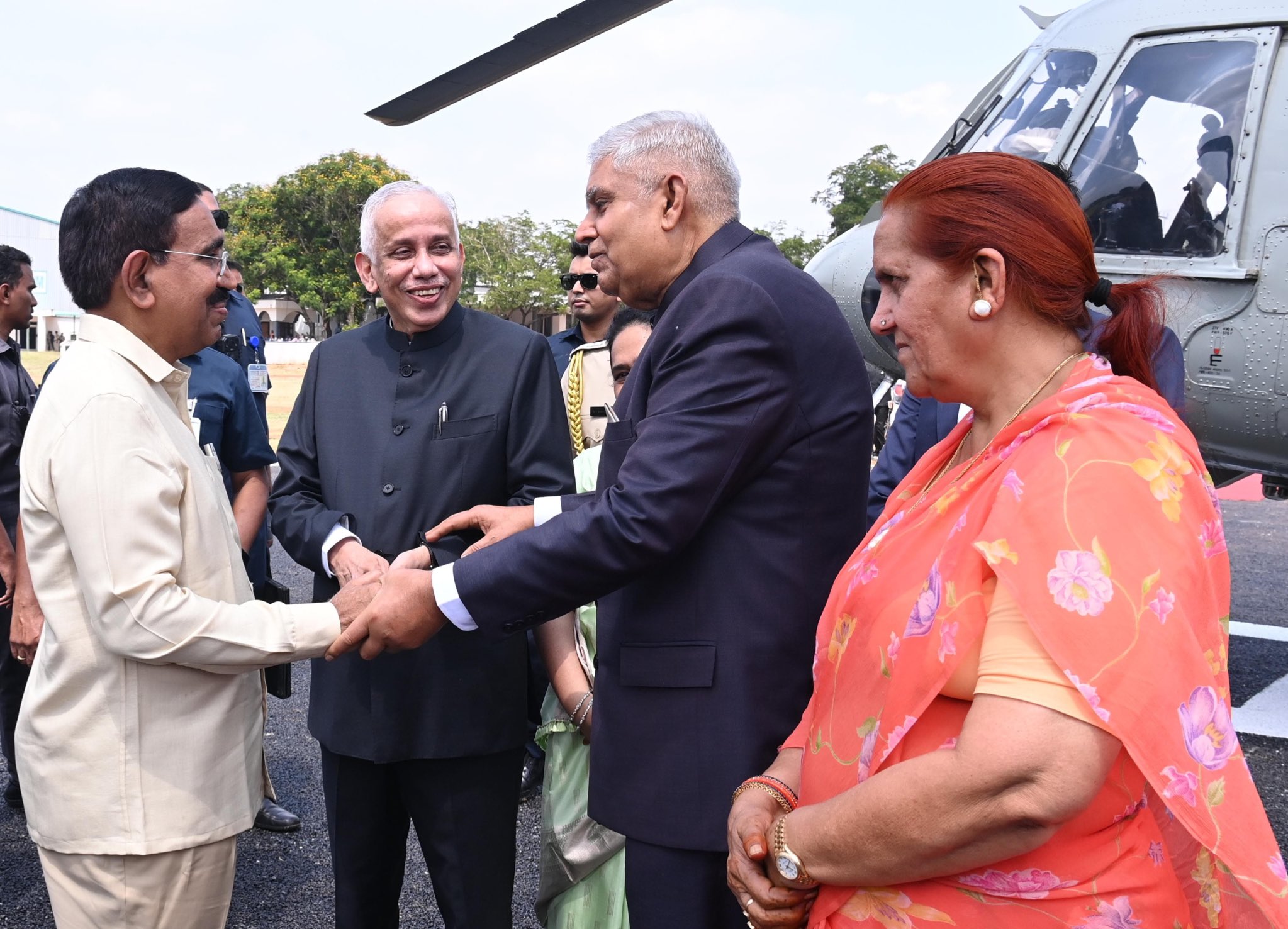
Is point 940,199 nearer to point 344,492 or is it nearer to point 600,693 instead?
point 600,693

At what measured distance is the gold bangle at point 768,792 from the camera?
1709 mm

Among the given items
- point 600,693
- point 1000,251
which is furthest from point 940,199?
point 600,693

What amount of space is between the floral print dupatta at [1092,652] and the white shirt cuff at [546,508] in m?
1.08

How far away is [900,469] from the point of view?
3.76m

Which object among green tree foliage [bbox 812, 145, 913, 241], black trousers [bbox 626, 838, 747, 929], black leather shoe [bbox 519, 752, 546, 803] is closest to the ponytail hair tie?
black trousers [bbox 626, 838, 747, 929]

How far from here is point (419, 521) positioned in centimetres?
259

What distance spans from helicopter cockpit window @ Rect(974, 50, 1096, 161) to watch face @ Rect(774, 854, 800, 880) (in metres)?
5.36

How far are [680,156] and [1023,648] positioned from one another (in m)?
1.31

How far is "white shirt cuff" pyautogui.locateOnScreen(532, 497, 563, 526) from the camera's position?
2492 mm

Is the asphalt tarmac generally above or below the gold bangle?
below

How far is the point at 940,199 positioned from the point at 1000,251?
0.12m

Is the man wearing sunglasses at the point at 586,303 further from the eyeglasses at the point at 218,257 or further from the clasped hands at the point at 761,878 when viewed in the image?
the clasped hands at the point at 761,878

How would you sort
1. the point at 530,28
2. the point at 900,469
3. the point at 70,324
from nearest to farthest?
1. the point at 900,469
2. the point at 530,28
3. the point at 70,324

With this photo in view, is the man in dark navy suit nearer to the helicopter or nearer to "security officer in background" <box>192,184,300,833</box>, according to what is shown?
"security officer in background" <box>192,184,300,833</box>
